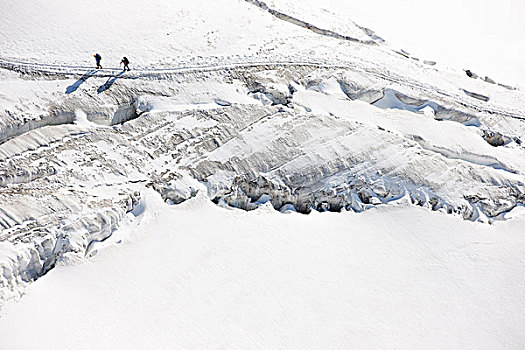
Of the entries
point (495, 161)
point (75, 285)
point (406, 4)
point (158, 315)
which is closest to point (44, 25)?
point (75, 285)

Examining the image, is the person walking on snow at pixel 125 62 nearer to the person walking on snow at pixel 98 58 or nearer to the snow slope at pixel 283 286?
the person walking on snow at pixel 98 58

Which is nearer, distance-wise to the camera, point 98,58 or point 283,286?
point 283,286

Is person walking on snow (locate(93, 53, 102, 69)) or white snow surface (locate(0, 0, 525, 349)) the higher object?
person walking on snow (locate(93, 53, 102, 69))

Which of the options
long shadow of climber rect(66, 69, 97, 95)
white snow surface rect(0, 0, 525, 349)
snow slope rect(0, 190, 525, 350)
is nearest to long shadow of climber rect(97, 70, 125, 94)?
white snow surface rect(0, 0, 525, 349)

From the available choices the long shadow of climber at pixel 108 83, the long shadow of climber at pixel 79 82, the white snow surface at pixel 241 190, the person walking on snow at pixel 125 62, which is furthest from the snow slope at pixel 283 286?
the person walking on snow at pixel 125 62

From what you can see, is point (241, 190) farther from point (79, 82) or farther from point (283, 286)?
point (79, 82)

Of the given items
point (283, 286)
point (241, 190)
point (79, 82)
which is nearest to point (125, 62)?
point (79, 82)

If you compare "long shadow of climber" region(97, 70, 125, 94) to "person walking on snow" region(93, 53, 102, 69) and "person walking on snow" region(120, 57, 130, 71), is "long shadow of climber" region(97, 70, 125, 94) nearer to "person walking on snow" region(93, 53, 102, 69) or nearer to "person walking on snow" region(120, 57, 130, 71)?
"person walking on snow" region(120, 57, 130, 71)

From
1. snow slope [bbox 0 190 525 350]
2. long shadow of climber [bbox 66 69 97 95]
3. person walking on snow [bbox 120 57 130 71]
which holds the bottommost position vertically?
snow slope [bbox 0 190 525 350]

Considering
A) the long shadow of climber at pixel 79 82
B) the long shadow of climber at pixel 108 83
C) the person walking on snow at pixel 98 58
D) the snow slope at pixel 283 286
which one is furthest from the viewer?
the person walking on snow at pixel 98 58
